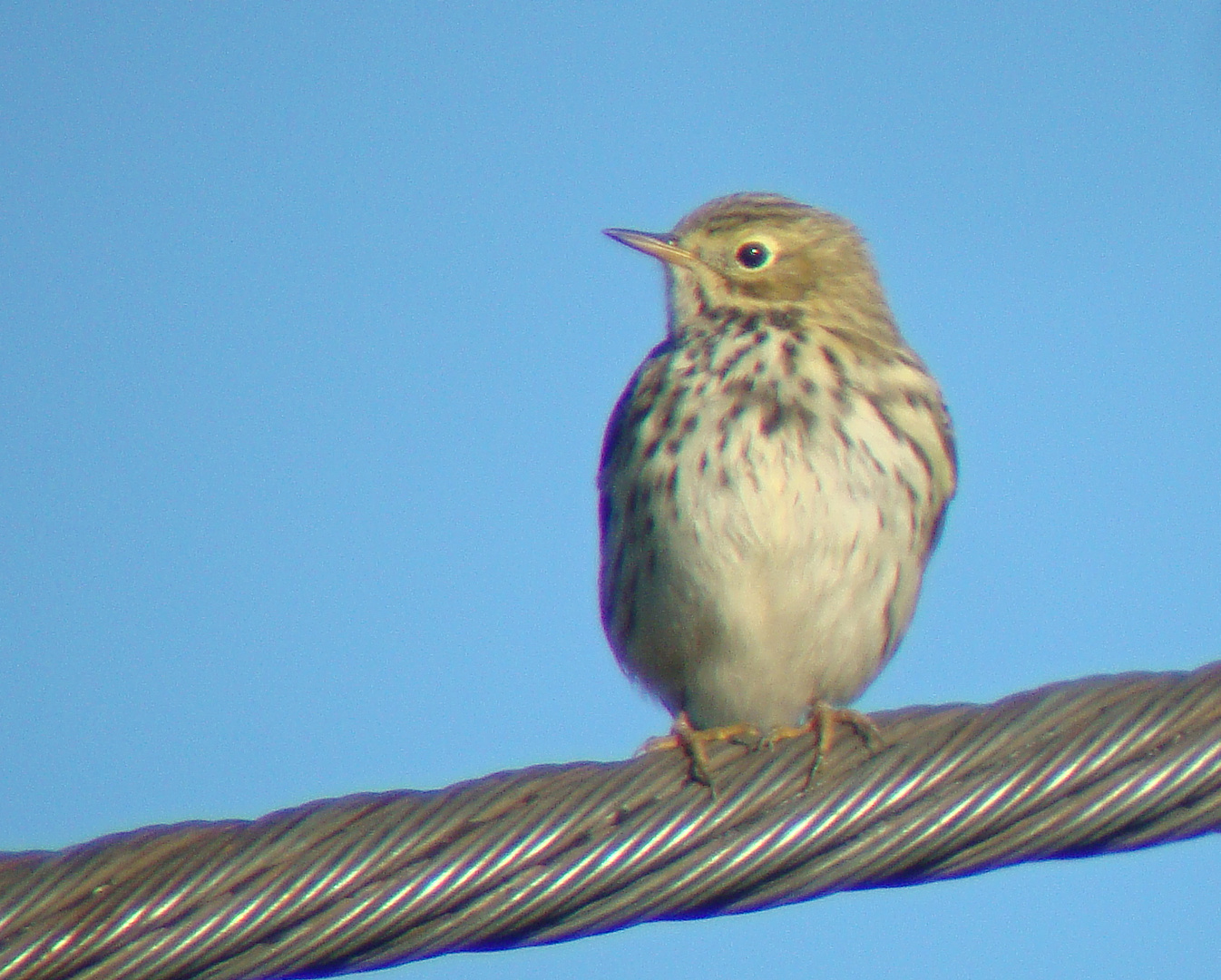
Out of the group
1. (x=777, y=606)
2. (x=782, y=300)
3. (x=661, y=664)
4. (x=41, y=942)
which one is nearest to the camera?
(x=41, y=942)

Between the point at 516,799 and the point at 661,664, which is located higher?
the point at 661,664

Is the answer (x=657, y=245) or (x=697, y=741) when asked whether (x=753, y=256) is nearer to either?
(x=657, y=245)

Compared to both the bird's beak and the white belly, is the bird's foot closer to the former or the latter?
the white belly

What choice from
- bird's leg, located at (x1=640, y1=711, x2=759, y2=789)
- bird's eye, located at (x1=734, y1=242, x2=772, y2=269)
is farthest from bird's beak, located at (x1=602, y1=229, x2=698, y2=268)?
bird's leg, located at (x1=640, y1=711, x2=759, y2=789)

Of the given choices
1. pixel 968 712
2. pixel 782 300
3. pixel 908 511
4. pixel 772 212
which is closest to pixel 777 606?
pixel 908 511

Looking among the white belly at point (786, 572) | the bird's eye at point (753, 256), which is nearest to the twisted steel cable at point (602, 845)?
the white belly at point (786, 572)

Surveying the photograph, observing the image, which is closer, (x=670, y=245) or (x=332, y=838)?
(x=332, y=838)

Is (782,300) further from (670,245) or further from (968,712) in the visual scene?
(968,712)
